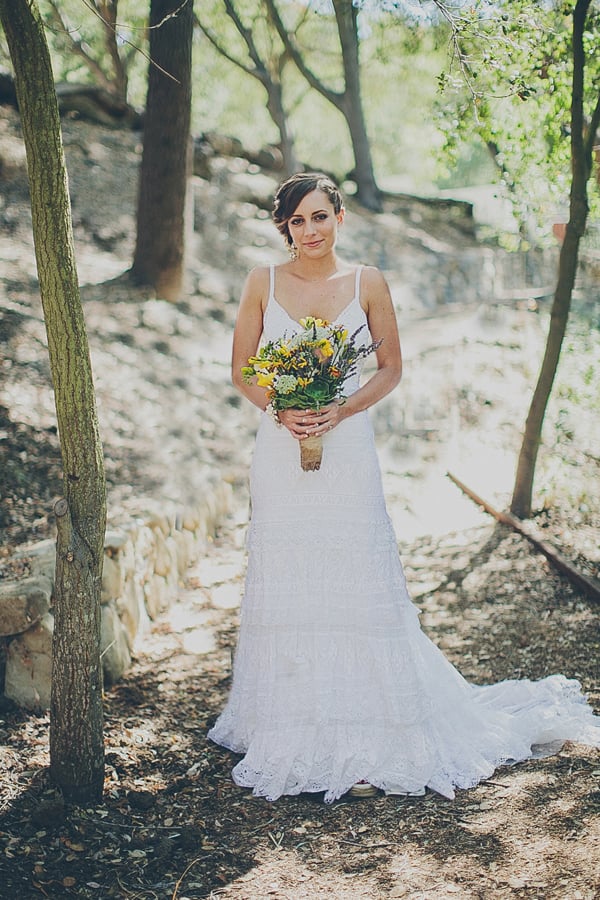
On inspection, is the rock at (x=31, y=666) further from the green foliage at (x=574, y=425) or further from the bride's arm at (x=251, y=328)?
the green foliage at (x=574, y=425)

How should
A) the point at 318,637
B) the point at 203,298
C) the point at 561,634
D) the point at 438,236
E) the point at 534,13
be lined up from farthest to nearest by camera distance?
the point at 438,236 → the point at 203,298 → the point at 561,634 → the point at 534,13 → the point at 318,637

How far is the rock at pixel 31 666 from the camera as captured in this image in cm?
431

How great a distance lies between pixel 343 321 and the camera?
12.8ft

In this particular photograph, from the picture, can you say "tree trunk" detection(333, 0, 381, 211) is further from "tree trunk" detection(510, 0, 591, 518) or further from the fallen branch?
"tree trunk" detection(510, 0, 591, 518)

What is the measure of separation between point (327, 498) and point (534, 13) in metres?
2.51

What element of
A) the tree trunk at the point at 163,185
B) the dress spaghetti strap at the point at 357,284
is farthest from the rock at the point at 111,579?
the tree trunk at the point at 163,185

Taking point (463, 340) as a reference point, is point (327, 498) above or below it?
below

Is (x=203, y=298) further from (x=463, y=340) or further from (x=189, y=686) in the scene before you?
(x=189, y=686)

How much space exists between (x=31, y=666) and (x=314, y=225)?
2424 millimetres

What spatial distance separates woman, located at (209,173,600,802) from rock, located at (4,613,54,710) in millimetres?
977

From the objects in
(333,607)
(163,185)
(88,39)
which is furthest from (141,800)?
(88,39)

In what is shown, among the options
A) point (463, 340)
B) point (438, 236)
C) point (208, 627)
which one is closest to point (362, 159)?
point (438, 236)

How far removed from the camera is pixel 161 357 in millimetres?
9047

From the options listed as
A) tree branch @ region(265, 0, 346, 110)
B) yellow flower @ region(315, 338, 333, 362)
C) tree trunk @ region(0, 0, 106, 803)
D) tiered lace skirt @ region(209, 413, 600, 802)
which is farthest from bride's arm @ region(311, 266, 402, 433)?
tree branch @ region(265, 0, 346, 110)
